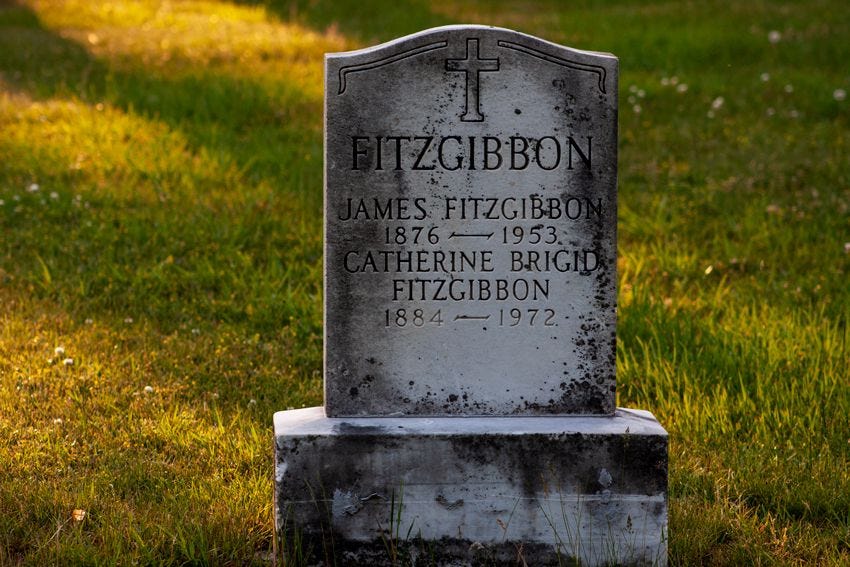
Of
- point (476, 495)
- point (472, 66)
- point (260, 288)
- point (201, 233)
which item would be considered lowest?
point (476, 495)

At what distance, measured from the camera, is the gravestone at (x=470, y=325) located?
135 inches

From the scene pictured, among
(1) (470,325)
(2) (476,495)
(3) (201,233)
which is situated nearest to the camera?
(2) (476,495)

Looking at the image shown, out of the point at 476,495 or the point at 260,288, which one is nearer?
the point at 476,495

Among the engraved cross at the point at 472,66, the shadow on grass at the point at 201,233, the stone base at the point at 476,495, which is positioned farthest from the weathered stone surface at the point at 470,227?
the shadow on grass at the point at 201,233

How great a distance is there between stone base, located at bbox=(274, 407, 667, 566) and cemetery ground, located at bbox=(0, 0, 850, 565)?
0.20m

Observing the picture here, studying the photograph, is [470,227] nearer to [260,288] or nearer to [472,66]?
[472,66]

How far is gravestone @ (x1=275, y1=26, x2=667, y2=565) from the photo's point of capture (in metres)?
3.42

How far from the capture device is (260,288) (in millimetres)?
5676

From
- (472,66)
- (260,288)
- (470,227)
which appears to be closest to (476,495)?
(470,227)

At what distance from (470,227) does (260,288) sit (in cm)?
236

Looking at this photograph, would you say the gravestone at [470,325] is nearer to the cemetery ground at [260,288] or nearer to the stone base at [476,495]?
the stone base at [476,495]

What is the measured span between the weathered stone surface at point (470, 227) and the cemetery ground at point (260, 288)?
62 cm

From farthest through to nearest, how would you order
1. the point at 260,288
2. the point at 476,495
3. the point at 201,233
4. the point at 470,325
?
the point at 201,233 → the point at 260,288 → the point at 470,325 → the point at 476,495

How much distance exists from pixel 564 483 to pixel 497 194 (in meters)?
0.91
